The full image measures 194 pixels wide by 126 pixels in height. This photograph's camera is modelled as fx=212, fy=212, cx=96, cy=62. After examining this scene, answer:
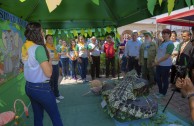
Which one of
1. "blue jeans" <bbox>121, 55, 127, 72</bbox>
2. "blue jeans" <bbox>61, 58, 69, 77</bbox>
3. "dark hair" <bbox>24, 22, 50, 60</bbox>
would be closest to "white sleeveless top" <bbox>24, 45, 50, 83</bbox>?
"dark hair" <bbox>24, 22, 50, 60</bbox>

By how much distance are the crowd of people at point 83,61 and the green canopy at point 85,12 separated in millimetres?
806

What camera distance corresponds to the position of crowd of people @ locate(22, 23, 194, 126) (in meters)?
2.67

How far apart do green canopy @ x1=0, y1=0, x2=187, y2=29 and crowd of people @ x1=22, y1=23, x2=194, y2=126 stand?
0.81 metres

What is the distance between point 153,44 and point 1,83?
4857 millimetres

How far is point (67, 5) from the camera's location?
5.14 meters

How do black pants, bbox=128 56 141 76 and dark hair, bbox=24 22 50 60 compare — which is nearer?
dark hair, bbox=24 22 50 60

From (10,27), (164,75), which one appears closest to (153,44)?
(164,75)

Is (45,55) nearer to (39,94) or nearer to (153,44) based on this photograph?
(39,94)

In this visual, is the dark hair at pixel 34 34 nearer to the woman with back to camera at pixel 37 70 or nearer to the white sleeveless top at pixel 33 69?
the woman with back to camera at pixel 37 70

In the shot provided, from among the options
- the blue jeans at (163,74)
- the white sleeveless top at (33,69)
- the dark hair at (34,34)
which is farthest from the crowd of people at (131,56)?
the white sleeveless top at (33,69)

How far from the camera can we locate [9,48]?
13.0ft

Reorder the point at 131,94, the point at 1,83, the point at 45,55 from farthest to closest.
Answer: the point at 131,94 < the point at 1,83 < the point at 45,55

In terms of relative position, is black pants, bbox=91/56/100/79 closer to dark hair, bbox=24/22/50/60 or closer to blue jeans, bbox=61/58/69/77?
blue jeans, bbox=61/58/69/77

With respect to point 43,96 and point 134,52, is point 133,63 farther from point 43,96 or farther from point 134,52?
point 43,96
